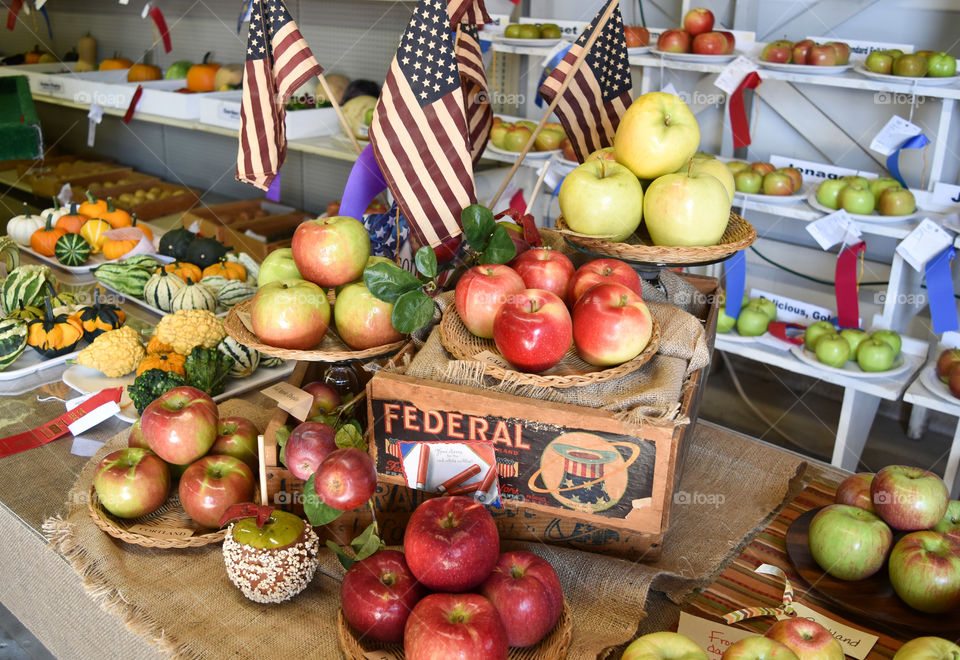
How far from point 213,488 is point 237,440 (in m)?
0.13

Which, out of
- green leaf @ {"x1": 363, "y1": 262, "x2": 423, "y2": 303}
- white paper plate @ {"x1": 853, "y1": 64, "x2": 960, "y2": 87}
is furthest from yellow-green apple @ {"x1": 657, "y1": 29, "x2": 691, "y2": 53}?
green leaf @ {"x1": 363, "y1": 262, "x2": 423, "y2": 303}

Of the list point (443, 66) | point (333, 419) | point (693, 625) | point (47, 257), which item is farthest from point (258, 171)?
point (47, 257)

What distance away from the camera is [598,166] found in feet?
4.76

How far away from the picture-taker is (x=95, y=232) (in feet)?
9.34

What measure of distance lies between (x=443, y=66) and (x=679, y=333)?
2.22ft

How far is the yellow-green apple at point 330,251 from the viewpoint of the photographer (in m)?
1.45

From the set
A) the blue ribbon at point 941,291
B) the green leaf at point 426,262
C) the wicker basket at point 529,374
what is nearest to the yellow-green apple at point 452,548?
the wicker basket at point 529,374

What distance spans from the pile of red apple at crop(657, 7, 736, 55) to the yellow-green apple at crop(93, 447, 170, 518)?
9.01ft

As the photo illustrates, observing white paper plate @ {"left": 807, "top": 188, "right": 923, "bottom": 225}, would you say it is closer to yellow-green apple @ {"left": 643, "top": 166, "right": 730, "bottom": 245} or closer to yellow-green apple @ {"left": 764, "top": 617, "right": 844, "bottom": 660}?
yellow-green apple @ {"left": 643, "top": 166, "right": 730, "bottom": 245}

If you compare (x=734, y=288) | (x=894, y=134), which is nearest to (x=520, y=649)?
(x=734, y=288)

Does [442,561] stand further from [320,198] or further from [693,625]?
[320,198]

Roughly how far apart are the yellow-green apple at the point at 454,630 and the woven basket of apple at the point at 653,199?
68 centimetres

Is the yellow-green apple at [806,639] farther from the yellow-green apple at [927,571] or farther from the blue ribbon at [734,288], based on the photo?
the blue ribbon at [734,288]

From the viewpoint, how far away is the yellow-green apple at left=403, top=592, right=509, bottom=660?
0.95 metres
